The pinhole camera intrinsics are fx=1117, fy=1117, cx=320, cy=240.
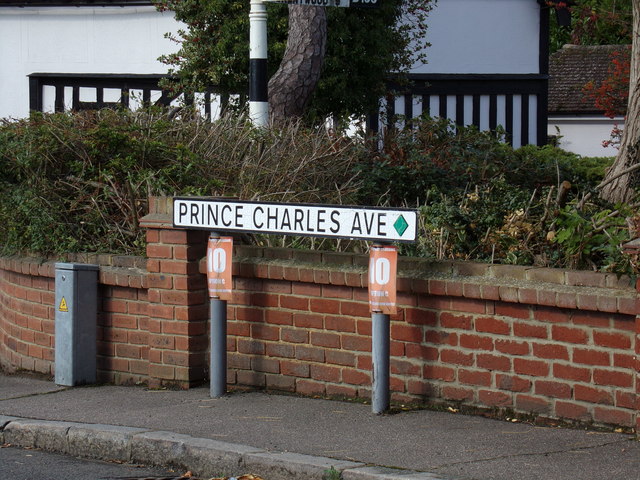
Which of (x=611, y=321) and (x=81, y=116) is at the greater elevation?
(x=81, y=116)

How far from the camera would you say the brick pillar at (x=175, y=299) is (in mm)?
7922

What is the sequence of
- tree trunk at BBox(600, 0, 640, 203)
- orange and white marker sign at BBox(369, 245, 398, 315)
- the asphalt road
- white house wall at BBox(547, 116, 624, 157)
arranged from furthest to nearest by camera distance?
1. white house wall at BBox(547, 116, 624, 157)
2. tree trunk at BBox(600, 0, 640, 203)
3. orange and white marker sign at BBox(369, 245, 398, 315)
4. the asphalt road

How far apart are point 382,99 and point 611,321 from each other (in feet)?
43.7

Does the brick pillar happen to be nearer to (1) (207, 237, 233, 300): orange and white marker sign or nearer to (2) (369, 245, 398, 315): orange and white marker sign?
(1) (207, 237, 233, 300): orange and white marker sign

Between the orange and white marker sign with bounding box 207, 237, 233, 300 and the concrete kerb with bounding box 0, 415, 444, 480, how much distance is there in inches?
47.3

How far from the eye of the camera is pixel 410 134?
12.2 m

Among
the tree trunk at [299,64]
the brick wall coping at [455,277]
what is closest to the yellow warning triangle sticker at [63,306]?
the brick wall coping at [455,277]

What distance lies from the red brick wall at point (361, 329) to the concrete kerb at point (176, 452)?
1351mm

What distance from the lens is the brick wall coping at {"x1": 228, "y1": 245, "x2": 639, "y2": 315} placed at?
6.23 metres

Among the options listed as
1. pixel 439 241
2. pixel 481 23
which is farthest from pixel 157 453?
pixel 481 23

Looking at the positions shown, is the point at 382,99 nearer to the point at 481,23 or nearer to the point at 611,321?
the point at 481,23

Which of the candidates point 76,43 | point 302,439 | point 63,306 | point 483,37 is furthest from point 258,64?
point 76,43

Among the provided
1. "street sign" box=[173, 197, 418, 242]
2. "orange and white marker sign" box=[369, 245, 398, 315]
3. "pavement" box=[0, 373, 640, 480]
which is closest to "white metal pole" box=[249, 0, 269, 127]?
"street sign" box=[173, 197, 418, 242]

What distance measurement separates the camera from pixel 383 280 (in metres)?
6.70
